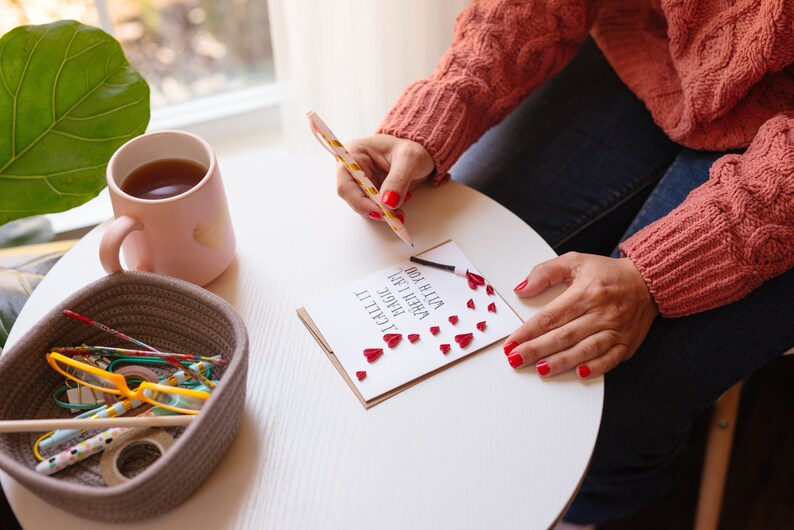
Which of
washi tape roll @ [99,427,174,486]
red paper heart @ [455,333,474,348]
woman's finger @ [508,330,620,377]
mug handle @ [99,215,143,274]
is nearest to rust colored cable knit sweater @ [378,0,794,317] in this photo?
woman's finger @ [508,330,620,377]

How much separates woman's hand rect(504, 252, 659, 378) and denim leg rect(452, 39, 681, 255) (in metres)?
0.22

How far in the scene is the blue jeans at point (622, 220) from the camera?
0.85 meters

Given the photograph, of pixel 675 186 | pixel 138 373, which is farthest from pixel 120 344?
pixel 675 186

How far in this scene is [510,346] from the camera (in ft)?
2.43

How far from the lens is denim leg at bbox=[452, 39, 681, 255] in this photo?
1025 millimetres

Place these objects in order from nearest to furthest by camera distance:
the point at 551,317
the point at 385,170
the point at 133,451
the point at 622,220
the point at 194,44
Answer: the point at 133,451
the point at 551,317
the point at 385,170
the point at 622,220
the point at 194,44

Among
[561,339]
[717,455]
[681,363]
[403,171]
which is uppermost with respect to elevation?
[403,171]

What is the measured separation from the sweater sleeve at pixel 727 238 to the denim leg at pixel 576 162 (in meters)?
0.20

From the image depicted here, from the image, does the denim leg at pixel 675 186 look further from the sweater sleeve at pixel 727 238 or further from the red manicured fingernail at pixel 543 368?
the red manicured fingernail at pixel 543 368

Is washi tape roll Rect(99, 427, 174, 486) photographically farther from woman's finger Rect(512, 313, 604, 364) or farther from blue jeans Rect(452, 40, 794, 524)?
blue jeans Rect(452, 40, 794, 524)

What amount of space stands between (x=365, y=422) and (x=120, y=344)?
27 centimetres

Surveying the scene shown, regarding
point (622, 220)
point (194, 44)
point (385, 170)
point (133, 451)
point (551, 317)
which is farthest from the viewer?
point (194, 44)

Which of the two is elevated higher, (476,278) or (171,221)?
(171,221)

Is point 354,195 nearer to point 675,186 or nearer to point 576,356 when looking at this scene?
point 576,356
